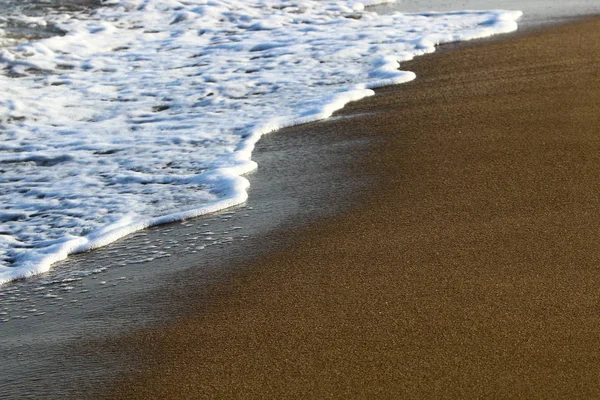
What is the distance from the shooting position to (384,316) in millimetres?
2889

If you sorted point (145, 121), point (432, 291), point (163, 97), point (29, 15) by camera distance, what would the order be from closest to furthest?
point (432, 291)
point (145, 121)
point (163, 97)
point (29, 15)

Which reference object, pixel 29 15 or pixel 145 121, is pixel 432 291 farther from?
pixel 29 15

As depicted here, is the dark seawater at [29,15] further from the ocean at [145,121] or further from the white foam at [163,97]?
the white foam at [163,97]

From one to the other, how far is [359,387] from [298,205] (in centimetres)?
163

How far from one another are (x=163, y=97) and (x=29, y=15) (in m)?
4.10

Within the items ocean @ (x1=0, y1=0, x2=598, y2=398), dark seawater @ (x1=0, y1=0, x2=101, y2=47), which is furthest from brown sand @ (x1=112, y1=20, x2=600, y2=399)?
dark seawater @ (x1=0, y1=0, x2=101, y2=47)

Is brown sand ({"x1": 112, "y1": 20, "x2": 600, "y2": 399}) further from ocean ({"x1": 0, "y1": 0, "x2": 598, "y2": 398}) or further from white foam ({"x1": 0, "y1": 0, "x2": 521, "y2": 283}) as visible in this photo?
white foam ({"x1": 0, "y1": 0, "x2": 521, "y2": 283})

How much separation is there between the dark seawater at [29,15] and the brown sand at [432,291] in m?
4.95

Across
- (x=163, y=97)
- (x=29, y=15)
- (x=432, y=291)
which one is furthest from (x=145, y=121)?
(x=29, y=15)

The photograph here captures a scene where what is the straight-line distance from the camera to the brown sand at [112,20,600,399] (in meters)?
2.54

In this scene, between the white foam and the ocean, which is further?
the white foam

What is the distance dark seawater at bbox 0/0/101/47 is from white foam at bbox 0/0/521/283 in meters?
0.27

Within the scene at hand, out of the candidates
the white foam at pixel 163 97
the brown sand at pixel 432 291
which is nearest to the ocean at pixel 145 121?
the white foam at pixel 163 97

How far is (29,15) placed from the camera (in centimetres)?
952
